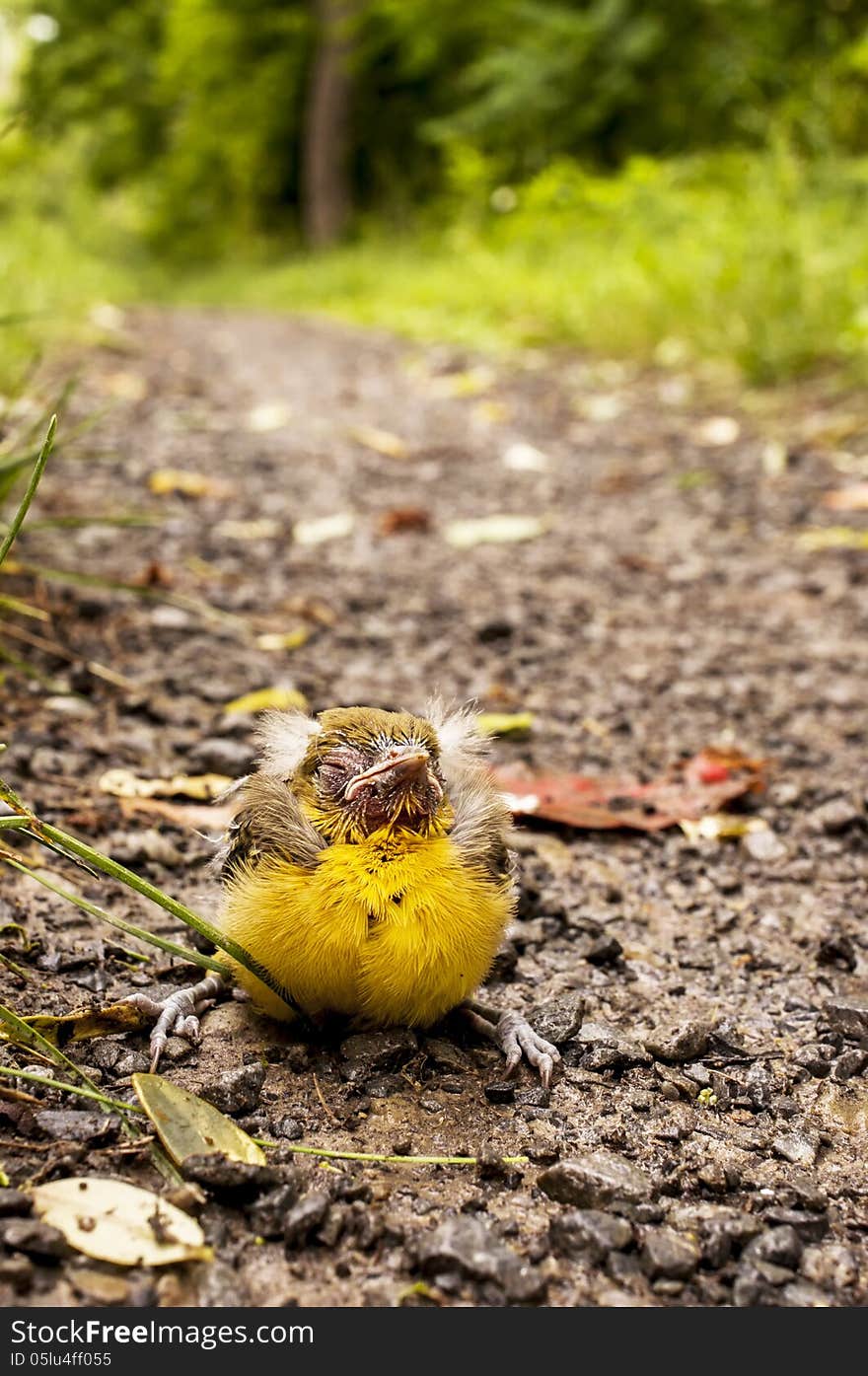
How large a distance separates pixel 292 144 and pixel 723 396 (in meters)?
23.7

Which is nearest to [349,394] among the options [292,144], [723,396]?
[723,396]

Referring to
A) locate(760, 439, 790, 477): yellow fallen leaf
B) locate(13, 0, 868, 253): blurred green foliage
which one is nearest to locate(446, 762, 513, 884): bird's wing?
locate(13, 0, 868, 253): blurred green foliage

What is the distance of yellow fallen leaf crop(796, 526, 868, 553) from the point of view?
5.15 metres

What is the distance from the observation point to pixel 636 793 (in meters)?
3.35

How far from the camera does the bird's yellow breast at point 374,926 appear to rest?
199 centimetres

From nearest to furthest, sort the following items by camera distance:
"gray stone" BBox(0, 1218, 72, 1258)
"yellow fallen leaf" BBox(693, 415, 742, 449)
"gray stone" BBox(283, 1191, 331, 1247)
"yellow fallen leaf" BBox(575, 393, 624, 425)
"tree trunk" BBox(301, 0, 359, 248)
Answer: "gray stone" BBox(0, 1218, 72, 1258) → "gray stone" BBox(283, 1191, 331, 1247) → "yellow fallen leaf" BBox(693, 415, 742, 449) → "yellow fallen leaf" BBox(575, 393, 624, 425) → "tree trunk" BBox(301, 0, 359, 248)

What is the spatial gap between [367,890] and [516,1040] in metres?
0.41

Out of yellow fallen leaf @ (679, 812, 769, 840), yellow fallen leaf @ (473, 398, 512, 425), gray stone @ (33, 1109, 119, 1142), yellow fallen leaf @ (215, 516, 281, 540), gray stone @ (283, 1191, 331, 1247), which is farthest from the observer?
yellow fallen leaf @ (473, 398, 512, 425)

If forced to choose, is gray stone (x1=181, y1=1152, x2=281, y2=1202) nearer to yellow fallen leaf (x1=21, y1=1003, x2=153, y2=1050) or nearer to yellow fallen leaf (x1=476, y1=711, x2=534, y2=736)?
yellow fallen leaf (x1=21, y1=1003, x2=153, y2=1050)

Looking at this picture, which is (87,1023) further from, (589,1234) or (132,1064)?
(589,1234)

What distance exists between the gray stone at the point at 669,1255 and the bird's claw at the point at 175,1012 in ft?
2.67

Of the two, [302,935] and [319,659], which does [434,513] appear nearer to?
[319,659]

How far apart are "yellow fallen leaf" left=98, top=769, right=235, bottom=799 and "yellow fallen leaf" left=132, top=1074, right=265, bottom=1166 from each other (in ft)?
3.93

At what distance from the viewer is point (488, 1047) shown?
88.0 inches
